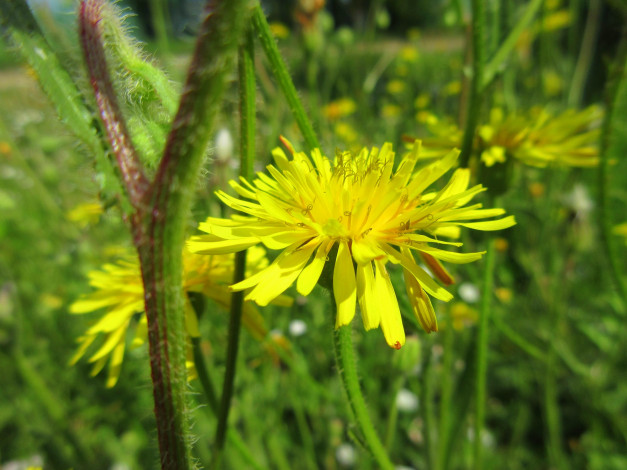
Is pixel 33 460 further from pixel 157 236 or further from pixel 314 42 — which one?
pixel 314 42

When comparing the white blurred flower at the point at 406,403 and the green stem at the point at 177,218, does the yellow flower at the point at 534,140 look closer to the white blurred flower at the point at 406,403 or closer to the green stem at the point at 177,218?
the green stem at the point at 177,218

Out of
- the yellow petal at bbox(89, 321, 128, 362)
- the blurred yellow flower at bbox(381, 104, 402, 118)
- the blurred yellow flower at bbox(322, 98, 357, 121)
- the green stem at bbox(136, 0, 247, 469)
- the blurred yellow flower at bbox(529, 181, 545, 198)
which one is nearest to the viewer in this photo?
the green stem at bbox(136, 0, 247, 469)

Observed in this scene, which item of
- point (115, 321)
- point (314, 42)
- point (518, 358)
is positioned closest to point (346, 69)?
point (314, 42)

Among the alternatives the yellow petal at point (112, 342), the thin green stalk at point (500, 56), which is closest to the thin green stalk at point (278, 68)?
the thin green stalk at point (500, 56)

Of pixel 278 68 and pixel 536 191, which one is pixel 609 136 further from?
pixel 536 191

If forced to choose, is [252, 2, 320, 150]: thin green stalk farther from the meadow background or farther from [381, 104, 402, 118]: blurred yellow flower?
[381, 104, 402, 118]: blurred yellow flower

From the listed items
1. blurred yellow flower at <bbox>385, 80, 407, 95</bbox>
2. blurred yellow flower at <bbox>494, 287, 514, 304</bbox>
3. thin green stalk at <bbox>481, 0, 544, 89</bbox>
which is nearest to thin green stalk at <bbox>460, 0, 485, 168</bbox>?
thin green stalk at <bbox>481, 0, 544, 89</bbox>
